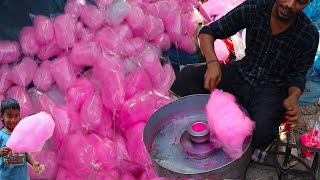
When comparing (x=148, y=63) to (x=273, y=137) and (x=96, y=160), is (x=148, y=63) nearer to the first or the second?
(x=96, y=160)

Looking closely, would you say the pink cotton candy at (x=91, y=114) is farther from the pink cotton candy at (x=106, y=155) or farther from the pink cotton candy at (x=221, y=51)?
the pink cotton candy at (x=221, y=51)

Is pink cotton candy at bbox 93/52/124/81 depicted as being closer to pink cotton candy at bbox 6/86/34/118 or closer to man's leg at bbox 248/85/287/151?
pink cotton candy at bbox 6/86/34/118

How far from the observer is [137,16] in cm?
336

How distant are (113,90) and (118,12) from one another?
796 millimetres

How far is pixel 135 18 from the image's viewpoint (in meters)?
3.36

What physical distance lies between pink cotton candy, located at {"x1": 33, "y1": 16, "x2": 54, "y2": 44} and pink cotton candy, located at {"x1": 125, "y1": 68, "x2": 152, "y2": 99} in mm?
684

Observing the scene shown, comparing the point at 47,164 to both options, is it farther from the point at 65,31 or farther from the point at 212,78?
the point at 212,78

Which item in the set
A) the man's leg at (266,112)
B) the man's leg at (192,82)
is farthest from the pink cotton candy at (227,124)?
the man's leg at (192,82)

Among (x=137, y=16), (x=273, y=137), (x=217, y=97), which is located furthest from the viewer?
(x=137, y=16)

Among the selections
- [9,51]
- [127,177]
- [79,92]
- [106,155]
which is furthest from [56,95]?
[127,177]

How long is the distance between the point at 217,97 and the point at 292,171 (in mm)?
1304

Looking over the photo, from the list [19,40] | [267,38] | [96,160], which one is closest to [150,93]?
[96,160]

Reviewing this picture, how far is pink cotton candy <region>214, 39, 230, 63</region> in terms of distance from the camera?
3500mm

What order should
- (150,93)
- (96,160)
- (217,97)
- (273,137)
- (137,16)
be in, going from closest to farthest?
(217,97) < (273,137) < (96,160) < (150,93) < (137,16)
